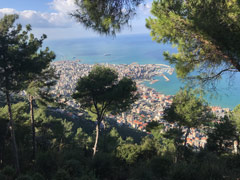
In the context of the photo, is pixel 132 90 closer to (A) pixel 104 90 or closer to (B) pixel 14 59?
(A) pixel 104 90

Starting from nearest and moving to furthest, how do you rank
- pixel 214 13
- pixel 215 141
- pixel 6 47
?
pixel 214 13 → pixel 6 47 → pixel 215 141

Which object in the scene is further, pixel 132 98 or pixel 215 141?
pixel 215 141

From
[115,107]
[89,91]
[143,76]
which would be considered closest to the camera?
[89,91]

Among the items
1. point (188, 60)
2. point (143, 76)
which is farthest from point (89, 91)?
point (143, 76)

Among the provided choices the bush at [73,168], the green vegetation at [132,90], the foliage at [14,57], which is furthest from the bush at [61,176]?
the foliage at [14,57]

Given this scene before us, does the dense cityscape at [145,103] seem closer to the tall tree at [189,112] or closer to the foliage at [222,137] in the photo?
the foliage at [222,137]

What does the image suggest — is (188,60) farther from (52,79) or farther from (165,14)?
(52,79)

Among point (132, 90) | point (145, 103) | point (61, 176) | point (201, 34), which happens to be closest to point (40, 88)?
point (132, 90)
